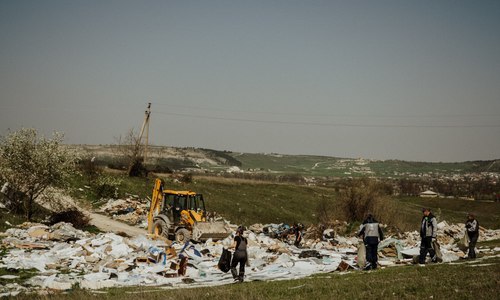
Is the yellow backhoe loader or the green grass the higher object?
the yellow backhoe loader

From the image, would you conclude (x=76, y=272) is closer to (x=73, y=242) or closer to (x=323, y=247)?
(x=73, y=242)

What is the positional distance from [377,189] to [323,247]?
14116mm

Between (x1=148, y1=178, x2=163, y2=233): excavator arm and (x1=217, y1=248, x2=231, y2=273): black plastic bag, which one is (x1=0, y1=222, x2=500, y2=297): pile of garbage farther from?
(x1=148, y1=178, x2=163, y2=233): excavator arm

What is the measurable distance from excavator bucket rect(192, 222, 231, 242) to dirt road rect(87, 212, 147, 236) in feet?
24.8

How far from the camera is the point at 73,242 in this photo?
18.7 metres

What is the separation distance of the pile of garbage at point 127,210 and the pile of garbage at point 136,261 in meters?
10.4

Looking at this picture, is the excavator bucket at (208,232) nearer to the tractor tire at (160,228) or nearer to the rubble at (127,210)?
the tractor tire at (160,228)

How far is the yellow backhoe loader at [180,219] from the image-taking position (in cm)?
2017

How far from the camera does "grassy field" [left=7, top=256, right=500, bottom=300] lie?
30.0ft

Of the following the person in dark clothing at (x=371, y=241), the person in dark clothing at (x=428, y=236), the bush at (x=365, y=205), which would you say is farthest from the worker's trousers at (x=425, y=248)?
the bush at (x=365, y=205)

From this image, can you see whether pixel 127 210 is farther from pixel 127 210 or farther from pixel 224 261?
pixel 224 261

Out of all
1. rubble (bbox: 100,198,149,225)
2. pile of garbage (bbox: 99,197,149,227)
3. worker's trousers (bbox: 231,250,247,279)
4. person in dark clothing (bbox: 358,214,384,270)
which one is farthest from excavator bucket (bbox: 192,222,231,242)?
rubble (bbox: 100,198,149,225)

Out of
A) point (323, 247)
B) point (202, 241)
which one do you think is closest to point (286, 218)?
point (323, 247)

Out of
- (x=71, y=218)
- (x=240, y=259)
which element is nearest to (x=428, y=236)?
(x=240, y=259)
